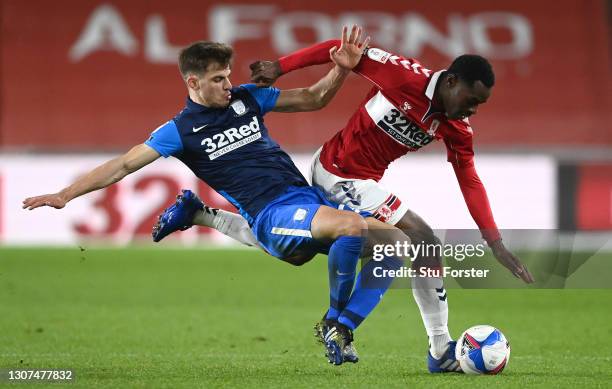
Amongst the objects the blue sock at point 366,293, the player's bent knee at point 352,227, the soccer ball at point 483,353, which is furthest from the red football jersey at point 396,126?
the player's bent knee at point 352,227

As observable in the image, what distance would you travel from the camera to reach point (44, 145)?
17.4 m

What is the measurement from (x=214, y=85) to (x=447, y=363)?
202 centimetres

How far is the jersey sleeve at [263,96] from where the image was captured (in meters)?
6.79

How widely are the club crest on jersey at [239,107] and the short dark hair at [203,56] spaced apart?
27cm

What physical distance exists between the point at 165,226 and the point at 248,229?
521 millimetres

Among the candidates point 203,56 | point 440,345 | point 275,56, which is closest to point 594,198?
point 275,56

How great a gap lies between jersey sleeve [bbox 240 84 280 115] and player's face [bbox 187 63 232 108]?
0.24 m

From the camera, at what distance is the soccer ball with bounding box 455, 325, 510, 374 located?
6.32 meters

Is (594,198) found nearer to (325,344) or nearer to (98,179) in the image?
(325,344)

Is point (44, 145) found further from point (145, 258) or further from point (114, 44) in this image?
point (145, 258)

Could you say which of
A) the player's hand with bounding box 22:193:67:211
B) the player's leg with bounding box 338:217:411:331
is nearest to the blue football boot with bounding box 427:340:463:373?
the player's leg with bounding box 338:217:411:331

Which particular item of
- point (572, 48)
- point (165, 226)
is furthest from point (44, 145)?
point (165, 226)

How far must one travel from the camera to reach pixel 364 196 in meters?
6.95

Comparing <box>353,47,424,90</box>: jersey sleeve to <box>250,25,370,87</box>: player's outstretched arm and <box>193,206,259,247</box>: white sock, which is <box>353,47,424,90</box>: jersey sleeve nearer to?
<box>250,25,370,87</box>: player's outstretched arm
